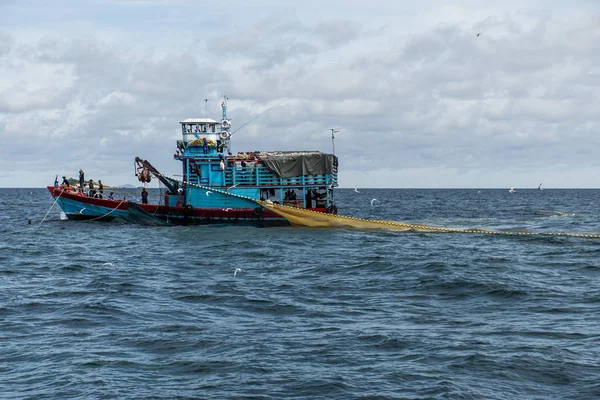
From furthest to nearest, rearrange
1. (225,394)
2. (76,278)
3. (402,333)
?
1. (76,278)
2. (402,333)
3. (225,394)

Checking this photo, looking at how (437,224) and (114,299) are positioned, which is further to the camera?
(437,224)

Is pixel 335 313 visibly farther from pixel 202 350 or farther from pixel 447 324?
pixel 202 350

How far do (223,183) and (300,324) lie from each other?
102 ft

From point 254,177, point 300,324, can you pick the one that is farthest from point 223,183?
point 300,324

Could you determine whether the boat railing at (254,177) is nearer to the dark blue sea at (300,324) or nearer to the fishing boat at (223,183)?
the fishing boat at (223,183)

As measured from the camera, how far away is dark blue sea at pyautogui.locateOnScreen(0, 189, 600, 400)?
14.0 meters

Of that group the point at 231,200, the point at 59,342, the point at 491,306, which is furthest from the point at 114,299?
the point at 231,200

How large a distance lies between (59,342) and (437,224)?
42943mm

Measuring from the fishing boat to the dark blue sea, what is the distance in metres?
11.7

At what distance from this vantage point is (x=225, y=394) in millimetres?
13445

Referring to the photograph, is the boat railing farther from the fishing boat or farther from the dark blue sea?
the dark blue sea

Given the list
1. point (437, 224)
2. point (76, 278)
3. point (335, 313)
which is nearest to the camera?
point (335, 313)

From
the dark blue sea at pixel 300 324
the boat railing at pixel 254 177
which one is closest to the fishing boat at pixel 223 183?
the boat railing at pixel 254 177

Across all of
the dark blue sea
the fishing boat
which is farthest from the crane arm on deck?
the dark blue sea
